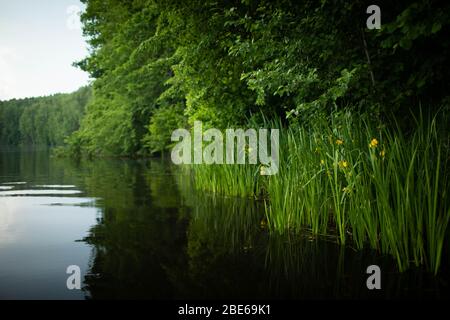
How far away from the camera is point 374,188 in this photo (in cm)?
426

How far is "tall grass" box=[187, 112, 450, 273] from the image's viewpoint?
134 inches

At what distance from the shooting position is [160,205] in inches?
305

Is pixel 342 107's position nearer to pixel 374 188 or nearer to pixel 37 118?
pixel 374 188

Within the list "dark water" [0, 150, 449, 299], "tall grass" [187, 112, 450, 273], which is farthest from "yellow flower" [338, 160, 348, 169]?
"dark water" [0, 150, 449, 299]

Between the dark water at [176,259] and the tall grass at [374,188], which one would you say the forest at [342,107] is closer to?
the tall grass at [374,188]

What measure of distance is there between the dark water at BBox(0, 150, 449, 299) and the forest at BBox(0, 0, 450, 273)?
17.4 inches

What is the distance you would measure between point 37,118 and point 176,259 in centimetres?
11854

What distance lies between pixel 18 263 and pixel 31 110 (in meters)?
124

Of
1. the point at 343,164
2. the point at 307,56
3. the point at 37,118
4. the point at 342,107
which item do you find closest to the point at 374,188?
the point at 343,164

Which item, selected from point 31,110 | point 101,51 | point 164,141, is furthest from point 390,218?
point 31,110

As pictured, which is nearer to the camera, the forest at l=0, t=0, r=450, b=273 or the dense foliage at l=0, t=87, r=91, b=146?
the forest at l=0, t=0, r=450, b=273

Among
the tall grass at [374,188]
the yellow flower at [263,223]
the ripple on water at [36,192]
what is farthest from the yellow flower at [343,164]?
the ripple on water at [36,192]

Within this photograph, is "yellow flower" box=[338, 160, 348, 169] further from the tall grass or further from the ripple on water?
the ripple on water

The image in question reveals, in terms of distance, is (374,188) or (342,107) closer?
(374,188)
